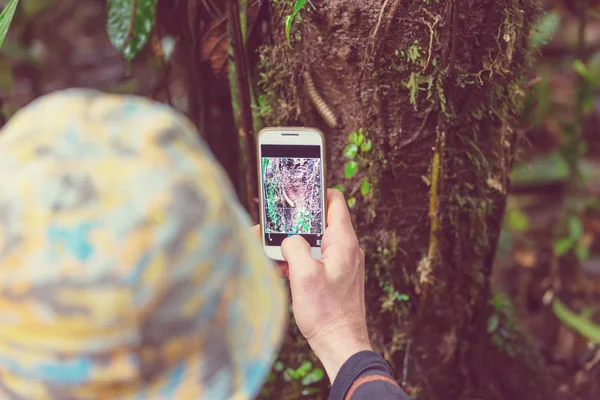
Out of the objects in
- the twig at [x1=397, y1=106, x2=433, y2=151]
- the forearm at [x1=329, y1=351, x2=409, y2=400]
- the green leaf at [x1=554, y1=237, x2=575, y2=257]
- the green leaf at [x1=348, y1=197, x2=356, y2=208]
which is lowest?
the green leaf at [x1=554, y1=237, x2=575, y2=257]

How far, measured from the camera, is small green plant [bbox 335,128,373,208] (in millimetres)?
1089

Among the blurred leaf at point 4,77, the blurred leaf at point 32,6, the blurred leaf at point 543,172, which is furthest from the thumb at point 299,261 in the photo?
the blurred leaf at point 543,172

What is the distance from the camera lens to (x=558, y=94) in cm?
312

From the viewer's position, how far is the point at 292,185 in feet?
3.28

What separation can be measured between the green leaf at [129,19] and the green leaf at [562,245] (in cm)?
146

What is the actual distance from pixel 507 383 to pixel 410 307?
47 cm

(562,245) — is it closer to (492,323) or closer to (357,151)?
(492,323)

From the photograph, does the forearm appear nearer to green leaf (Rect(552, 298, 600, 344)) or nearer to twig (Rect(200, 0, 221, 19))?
twig (Rect(200, 0, 221, 19))

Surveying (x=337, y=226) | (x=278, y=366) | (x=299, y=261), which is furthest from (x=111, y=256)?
(x=278, y=366)

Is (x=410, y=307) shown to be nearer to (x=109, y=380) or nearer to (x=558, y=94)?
(x=109, y=380)

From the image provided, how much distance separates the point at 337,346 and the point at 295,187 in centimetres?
29

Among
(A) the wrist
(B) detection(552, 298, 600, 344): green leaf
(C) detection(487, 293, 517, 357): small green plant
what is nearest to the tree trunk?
(C) detection(487, 293, 517, 357): small green plant

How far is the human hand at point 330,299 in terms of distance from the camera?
0.84 meters

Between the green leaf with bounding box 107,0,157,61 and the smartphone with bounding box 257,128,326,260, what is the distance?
360 millimetres
